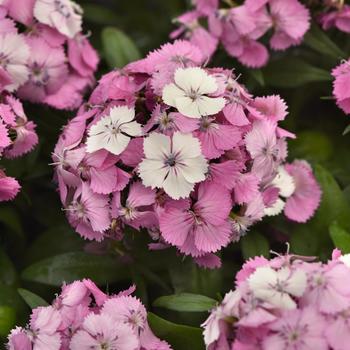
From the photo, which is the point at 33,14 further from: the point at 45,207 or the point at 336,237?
the point at 336,237

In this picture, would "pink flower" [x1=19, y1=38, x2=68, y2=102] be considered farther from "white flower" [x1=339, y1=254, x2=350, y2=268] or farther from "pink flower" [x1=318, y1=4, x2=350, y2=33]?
"white flower" [x1=339, y1=254, x2=350, y2=268]

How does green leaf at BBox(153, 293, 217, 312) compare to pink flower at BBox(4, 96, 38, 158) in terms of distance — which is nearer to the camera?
green leaf at BBox(153, 293, 217, 312)

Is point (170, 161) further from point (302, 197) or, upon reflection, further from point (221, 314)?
point (302, 197)

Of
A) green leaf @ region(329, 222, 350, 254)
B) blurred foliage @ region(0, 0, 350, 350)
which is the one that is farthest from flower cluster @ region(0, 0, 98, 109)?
green leaf @ region(329, 222, 350, 254)

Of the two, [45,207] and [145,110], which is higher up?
[145,110]

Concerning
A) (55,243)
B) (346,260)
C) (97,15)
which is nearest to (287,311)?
(346,260)

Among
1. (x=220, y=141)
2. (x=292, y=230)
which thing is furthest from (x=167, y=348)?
(x=292, y=230)

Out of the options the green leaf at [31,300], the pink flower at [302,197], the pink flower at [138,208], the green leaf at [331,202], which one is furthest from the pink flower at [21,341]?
the green leaf at [331,202]
